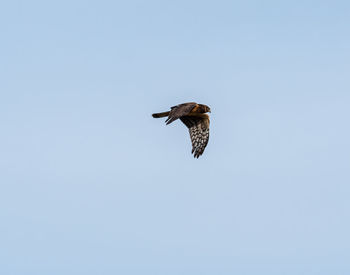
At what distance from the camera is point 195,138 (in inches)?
1192

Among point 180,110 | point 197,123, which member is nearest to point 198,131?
point 197,123

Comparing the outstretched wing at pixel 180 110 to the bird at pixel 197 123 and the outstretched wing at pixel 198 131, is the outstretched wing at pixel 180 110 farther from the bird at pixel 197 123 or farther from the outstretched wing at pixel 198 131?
the outstretched wing at pixel 198 131

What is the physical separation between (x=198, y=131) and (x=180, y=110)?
2.48 metres

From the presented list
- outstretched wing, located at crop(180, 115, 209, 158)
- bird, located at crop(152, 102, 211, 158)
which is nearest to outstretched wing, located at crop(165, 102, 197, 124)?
bird, located at crop(152, 102, 211, 158)

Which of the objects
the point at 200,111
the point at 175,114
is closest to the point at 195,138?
the point at 200,111

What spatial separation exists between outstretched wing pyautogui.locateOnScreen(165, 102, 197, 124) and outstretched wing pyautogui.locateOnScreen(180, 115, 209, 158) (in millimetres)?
1604

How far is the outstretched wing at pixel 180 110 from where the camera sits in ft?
89.3

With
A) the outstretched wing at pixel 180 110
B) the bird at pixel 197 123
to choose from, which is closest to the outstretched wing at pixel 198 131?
the bird at pixel 197 123

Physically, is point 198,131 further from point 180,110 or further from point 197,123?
point 180,110

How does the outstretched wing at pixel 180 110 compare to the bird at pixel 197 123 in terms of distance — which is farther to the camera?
the bird at pixel 197 123

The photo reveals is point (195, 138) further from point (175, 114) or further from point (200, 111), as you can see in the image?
point (175, 114)

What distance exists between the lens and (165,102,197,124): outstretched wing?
2723cm

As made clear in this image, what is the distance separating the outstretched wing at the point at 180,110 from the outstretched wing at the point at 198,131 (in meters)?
1.60

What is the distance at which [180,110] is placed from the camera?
2812 cm
